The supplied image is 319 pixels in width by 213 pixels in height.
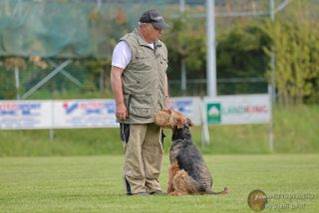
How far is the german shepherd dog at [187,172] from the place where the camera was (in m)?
11.0

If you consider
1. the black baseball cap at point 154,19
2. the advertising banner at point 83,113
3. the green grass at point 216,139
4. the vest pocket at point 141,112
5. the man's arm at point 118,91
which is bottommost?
the green grass at point 216,139

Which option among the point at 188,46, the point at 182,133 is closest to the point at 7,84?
the point at 188,46

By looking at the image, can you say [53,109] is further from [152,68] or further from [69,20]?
[152,68]

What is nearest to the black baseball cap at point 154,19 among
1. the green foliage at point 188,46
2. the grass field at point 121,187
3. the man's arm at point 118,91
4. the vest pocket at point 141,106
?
the man's arm at point 118,91

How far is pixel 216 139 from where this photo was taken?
25672mm

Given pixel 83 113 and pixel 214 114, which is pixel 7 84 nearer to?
pixel 83 113

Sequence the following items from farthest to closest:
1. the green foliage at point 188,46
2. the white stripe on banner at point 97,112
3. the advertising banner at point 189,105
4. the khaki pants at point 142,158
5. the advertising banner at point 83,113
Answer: the green foliage at point 188,46 → the advertising banner at point 189,105 → the advertising banner at point 83,113 → the white stripe on banner at point 97,112 → the khaki pants at point 142,158

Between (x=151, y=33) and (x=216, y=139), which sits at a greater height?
(x=151, y=33)

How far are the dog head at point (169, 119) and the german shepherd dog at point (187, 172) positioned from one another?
0.08 m

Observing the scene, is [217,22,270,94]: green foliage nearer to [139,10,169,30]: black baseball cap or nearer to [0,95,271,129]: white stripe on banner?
[0,95,271,129]: white stripe on banner

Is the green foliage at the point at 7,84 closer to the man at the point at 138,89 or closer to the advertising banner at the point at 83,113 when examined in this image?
the advertising banner at the point at 83,113

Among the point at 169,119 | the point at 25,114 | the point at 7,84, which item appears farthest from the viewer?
the point at 7,84

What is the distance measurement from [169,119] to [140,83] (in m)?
0.56

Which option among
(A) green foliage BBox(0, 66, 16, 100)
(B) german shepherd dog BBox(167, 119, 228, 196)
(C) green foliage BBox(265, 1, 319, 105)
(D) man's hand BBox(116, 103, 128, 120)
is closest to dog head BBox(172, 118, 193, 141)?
(B) german shepherd dog BBox(167, 119, 228, 196)
